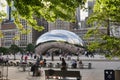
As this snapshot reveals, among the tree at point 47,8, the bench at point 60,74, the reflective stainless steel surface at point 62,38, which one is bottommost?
the bench at point 60,74

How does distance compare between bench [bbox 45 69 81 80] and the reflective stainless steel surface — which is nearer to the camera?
bench [bbox 45 69 81 80]

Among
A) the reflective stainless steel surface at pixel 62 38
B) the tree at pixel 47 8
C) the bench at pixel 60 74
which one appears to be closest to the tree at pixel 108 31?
the bench at pixel 60 74

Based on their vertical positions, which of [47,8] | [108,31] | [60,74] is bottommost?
[60,74]

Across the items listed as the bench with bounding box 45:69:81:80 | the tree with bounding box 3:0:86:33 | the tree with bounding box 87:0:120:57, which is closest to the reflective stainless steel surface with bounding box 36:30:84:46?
the bench with bounding box 45:69:81:80

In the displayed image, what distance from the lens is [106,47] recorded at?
14609 mm

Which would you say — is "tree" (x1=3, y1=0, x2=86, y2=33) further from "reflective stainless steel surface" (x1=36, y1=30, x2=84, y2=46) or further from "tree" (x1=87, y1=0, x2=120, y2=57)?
"reflective stainless steel surface" (x1=36, y1=30, x2=84, y2=46)

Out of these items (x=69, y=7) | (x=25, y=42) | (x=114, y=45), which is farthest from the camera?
(x=25, y=42)

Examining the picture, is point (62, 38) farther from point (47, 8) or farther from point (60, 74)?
point (47, 8)

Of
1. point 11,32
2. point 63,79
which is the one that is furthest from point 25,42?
point 63,79

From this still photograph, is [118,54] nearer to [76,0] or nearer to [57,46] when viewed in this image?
[76,0]

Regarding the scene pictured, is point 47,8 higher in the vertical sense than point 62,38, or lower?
lower

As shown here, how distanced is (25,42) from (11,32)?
36.6ft

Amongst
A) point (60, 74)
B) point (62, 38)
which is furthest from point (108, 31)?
point (62, 38)

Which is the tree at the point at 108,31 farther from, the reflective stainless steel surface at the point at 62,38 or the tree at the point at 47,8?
the reflective stainless steel surface at the point at 62,38
